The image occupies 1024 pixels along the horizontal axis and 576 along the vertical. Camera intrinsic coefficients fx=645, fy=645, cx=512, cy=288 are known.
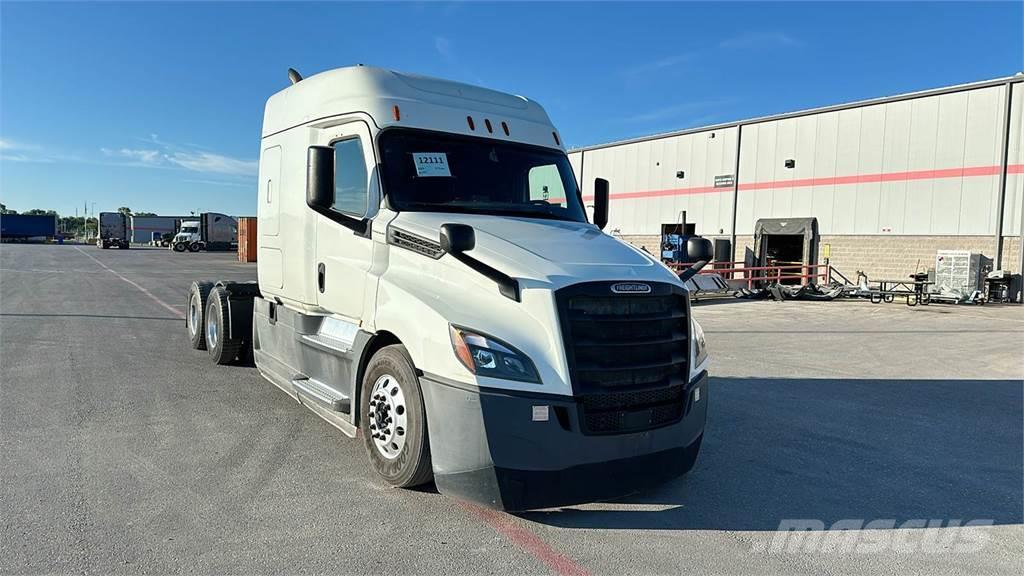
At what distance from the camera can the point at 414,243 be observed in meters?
4.42

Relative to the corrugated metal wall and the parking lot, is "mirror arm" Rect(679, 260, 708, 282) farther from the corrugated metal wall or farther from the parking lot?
the corrugated metal wall

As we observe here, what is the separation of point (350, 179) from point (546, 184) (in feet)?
5.41

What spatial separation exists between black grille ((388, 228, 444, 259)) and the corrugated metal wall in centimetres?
2260

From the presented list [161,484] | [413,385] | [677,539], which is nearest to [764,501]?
[677,539]

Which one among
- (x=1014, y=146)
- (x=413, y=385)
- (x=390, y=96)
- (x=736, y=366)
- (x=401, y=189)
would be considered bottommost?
(x=736, y=366)

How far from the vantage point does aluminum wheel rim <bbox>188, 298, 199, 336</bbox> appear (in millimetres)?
9305

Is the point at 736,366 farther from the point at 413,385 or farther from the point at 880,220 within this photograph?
the point at 880,220

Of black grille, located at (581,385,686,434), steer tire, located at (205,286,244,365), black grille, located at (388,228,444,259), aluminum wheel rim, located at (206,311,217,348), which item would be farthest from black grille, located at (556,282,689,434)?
aluminum wheel rim, located at (206,311,217,348)

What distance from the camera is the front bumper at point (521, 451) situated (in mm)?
3625

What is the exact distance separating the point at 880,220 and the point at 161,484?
24.5 metres

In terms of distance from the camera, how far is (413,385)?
4020 millimetres

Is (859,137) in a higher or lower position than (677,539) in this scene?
higher

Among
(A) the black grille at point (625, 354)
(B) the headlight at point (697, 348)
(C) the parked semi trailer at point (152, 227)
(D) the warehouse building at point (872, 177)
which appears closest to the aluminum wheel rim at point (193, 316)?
(A) the black grille at point (625, 354)

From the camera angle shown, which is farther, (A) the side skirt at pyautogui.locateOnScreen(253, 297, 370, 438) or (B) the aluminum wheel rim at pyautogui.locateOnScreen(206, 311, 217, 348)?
(B) the aluminum wheel rim at pyautogui.locateOnScreen(206, 311, 217, 348)
